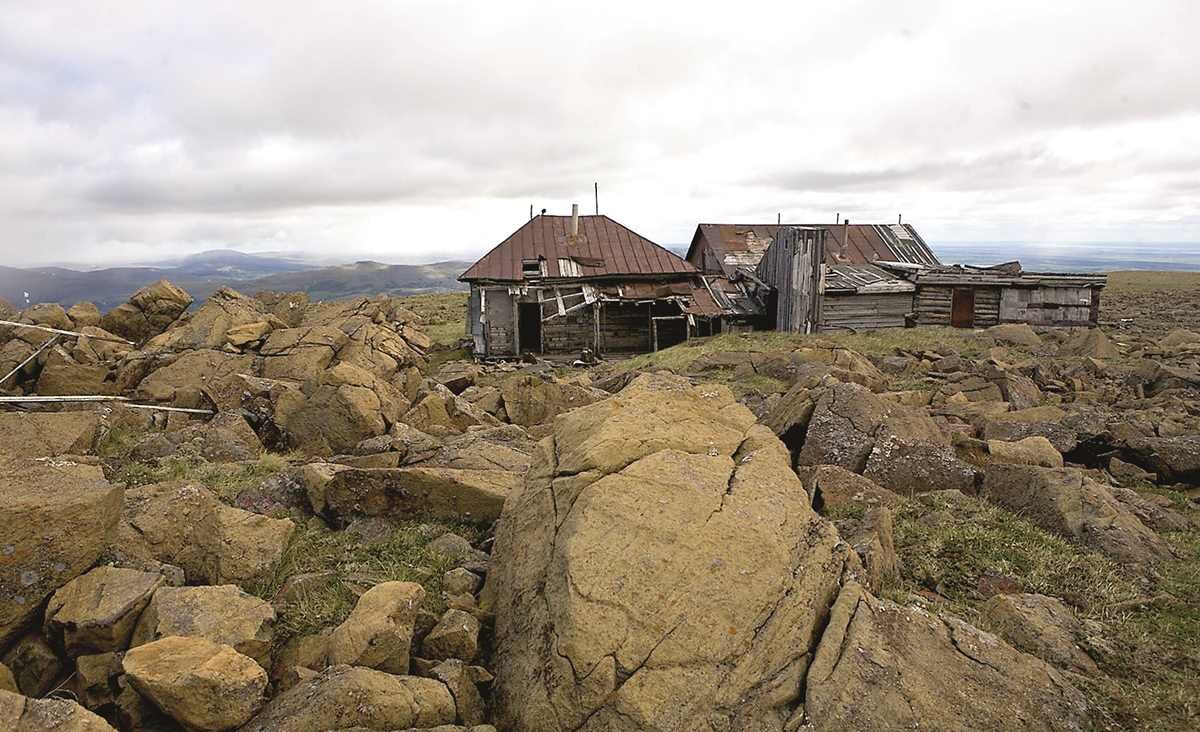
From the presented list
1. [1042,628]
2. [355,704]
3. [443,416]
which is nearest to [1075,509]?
[1042,628]

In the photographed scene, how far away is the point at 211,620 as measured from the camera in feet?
14.1

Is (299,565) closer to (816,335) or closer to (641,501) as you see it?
(641,501)

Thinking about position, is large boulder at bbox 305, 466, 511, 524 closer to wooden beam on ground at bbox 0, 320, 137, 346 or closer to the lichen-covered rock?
the lichen-covered rock

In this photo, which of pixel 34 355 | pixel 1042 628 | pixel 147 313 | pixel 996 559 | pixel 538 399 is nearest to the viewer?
pixel 1042 628

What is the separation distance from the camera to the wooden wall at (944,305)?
2775 cm

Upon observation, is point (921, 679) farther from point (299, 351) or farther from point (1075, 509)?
point (299, 351)

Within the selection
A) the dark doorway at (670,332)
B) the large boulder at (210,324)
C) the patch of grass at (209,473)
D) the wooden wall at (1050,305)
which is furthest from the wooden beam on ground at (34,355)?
the wooden wall at (1050,305)

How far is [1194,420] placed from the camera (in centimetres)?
1045

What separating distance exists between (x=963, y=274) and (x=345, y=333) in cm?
2496

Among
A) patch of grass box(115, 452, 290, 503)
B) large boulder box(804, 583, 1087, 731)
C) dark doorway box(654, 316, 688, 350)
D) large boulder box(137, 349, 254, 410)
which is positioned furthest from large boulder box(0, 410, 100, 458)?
dark doorway box(654, 316, 688, 350)

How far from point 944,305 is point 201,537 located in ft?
94.5

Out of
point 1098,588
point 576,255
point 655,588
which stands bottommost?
point 1098,588

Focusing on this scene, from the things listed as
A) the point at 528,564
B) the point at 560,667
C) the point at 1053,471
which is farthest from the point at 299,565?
the point at 1053,471

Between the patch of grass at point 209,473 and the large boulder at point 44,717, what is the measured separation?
4339 millimetres
